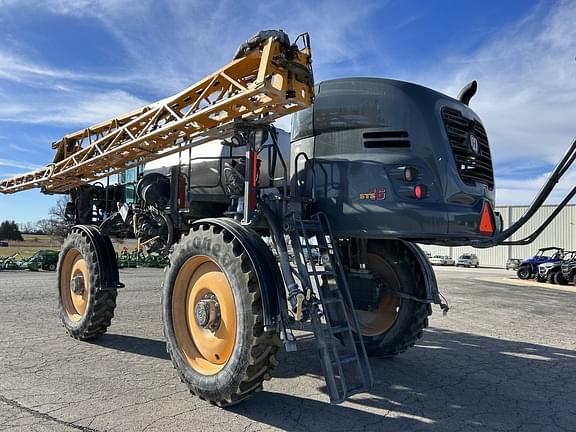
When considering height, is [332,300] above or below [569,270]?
above

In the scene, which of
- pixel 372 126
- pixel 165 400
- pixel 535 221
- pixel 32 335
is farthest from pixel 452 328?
pixel 535 221

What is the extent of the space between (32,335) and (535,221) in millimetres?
41844

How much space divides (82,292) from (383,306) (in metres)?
4.43

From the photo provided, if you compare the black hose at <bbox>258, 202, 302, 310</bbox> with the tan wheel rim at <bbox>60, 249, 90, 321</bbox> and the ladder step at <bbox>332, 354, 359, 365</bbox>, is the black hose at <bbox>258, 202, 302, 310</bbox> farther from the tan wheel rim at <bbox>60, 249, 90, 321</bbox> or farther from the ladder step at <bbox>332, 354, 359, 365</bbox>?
the tan wheel rim at <bbox>60, 249, 90, 321</bbox>

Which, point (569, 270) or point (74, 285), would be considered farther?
point (569, 270)

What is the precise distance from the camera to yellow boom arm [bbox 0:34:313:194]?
444cm

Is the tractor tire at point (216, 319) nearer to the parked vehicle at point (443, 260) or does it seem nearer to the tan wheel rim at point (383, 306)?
the tan wheel rim at point (383, 306)

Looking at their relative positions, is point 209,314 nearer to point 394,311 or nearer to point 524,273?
point 394,311

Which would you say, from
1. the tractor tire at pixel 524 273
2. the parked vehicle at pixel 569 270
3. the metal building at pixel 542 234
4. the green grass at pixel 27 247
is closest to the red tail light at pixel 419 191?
the parked vehicle at pixel 569 270

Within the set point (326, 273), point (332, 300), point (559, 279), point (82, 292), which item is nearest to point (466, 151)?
point (326, 273)

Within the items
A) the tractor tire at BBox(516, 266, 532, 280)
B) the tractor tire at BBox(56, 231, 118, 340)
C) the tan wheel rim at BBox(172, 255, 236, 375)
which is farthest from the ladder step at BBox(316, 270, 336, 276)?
the tractor tire at BBox(516, 266, 532, 280)

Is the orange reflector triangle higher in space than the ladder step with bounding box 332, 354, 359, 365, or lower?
higher

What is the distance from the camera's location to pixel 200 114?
501cm

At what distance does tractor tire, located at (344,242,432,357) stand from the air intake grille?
5.16 ft
